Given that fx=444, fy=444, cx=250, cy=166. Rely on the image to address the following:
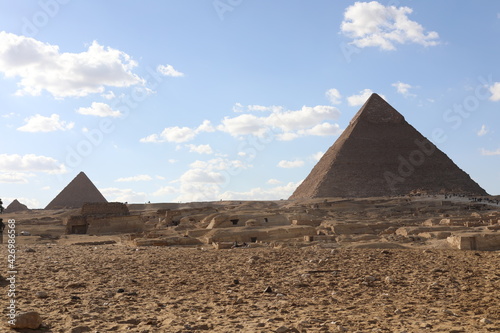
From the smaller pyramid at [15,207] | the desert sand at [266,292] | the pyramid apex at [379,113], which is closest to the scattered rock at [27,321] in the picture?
the desert sand at [266,292]

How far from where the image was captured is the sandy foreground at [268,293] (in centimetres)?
420

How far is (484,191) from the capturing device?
66.6m

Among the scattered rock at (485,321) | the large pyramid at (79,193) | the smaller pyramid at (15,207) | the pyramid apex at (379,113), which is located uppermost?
the pyramid apex at (379,113)

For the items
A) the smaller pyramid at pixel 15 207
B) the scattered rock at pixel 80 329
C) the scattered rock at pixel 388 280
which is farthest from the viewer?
the smaller pyramid at pixel 15 207

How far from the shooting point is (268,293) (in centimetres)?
557

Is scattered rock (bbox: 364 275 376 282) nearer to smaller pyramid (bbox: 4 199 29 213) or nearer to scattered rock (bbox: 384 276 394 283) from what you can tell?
scattered rock (bbox: 384 276 394 283)

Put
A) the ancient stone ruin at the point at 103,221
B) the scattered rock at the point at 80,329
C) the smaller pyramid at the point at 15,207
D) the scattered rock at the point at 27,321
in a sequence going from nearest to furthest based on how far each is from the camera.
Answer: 1. the scattered rock at the point at 27,321
2. the scattered rock at the point at 80,329
3. the ancient stone ruin at the point at 103,221
4. the smaller pyramid at the point at 15,207

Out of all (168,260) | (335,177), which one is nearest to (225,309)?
(168,260)

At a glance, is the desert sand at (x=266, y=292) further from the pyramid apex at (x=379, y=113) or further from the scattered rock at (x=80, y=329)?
the pyramid apex at (x=379, y=113)

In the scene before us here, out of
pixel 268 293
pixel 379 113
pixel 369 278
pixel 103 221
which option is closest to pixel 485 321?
pixel 369 278

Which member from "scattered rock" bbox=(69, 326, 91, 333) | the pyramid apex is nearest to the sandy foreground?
"scattered rock" bbox=(69, 326, 91, 333)

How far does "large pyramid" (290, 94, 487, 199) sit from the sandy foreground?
53862mm

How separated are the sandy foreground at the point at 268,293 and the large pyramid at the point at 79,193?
54962 mm

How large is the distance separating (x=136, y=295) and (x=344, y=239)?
306 inches
